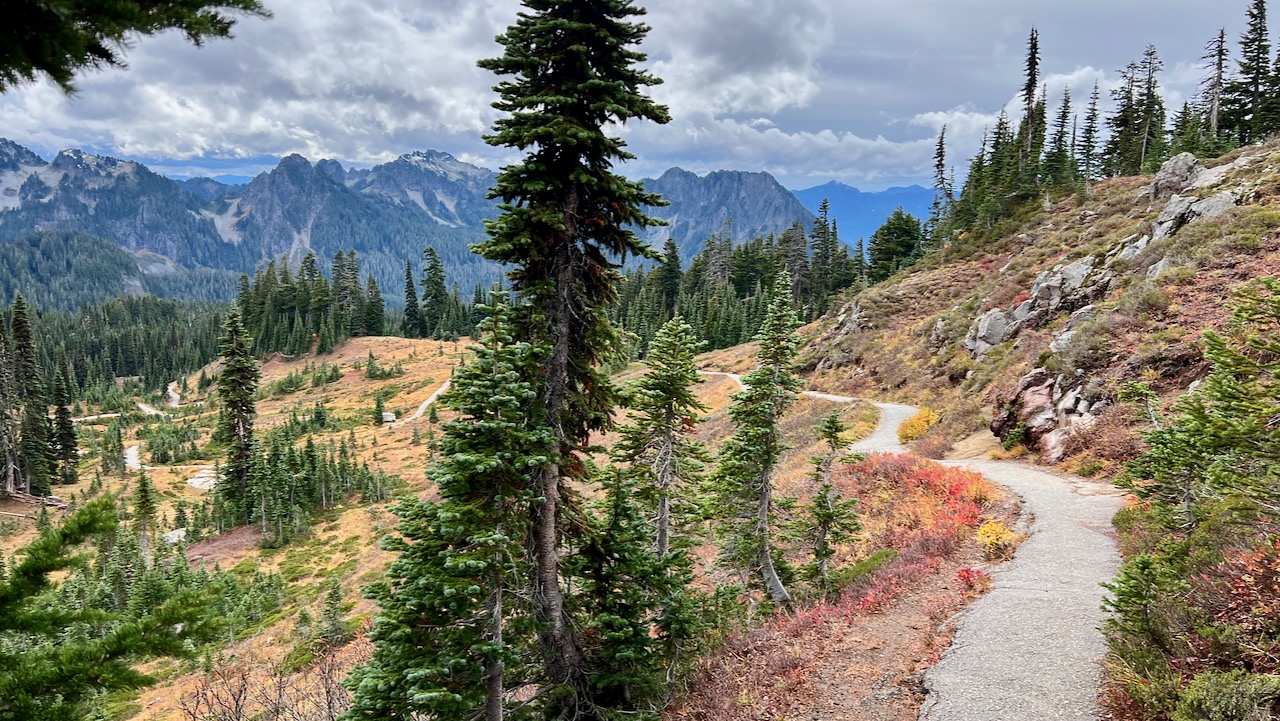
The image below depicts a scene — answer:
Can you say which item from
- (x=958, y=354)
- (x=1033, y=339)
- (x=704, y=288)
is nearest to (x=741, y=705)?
(x=1033, y=339)

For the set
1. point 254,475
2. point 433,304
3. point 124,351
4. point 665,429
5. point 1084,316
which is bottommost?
point 254,475

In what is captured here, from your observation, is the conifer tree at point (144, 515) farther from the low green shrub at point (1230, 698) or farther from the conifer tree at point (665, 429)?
the low green shrub at point (1230, 698)

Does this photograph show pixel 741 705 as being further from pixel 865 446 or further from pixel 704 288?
pixel 704 288

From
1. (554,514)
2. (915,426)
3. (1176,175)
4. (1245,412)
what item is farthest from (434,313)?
(1245,412)

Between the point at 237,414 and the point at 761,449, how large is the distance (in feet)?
140

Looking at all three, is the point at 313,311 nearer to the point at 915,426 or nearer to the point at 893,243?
the point at 893,243

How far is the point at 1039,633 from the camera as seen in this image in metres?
8.71

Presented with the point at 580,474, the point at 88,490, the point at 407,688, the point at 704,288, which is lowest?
the point at 88,490

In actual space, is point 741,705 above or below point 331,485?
above

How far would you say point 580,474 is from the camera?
1038 cm

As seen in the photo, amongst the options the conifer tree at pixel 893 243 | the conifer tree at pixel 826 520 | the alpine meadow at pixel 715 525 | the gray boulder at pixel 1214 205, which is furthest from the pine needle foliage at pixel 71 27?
the conifer tree at pixel 893 243

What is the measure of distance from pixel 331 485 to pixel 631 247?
45594 millimetres

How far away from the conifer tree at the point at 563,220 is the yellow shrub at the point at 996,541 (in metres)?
9.01

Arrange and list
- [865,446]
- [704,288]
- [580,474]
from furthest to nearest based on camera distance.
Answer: [704,288] < [865,446] < [580,474]
